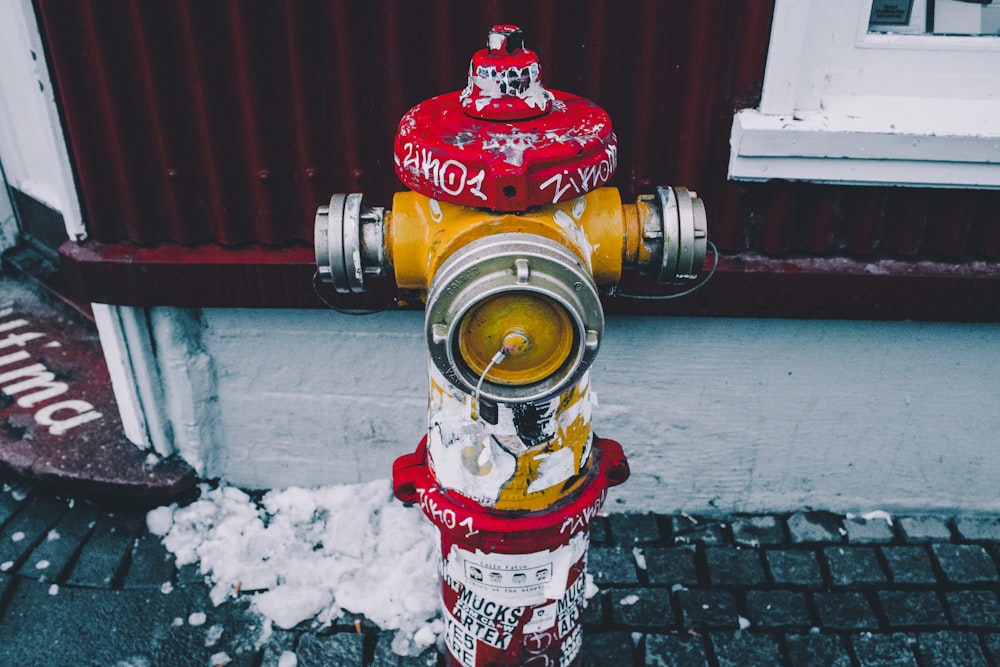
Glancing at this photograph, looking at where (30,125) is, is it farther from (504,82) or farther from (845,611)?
(845,611)

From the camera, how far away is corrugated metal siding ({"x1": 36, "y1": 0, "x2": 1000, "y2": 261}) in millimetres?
2428

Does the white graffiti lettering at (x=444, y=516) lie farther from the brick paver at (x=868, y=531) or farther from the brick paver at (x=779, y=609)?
the brick paver at (x=868, y=531)

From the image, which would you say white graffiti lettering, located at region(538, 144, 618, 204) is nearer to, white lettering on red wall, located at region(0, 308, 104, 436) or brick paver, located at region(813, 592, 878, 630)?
brick paver, located at region(813, 592, 878, 630)

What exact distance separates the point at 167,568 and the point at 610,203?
218 centimetres

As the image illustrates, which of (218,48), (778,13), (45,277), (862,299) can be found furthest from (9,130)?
(862,299)

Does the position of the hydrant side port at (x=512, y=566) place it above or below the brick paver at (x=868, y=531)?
above

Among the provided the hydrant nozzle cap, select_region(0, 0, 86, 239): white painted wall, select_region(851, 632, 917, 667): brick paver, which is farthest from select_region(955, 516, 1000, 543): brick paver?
select_region(0, 0, 86, 239): white painted wall

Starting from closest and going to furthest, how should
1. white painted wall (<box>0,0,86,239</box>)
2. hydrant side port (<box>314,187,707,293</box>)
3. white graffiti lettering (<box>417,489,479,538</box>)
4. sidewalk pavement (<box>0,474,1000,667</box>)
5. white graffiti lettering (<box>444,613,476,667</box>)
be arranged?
hydrant side port (<box>314,187,707,293</box>)
white graffiti lettering (<box>417,489,479,538</box>)
white graffiti lettering (<box>444,613,476,667</box>)
white painted wall (<box>0,0,86,239</box>)
sidewalk pavement (<box>0,474,1000,667</box>)

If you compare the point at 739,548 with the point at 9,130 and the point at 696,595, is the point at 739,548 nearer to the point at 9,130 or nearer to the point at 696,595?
the point at 696,595

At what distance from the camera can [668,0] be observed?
238cm

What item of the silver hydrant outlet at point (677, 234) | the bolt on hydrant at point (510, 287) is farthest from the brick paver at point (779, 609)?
the silver hydrant outlet at point (677, 234)

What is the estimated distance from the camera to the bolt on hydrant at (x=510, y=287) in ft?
5.15

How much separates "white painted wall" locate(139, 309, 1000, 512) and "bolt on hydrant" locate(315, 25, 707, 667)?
0.93m

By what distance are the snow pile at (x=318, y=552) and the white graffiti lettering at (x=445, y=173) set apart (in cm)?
170
